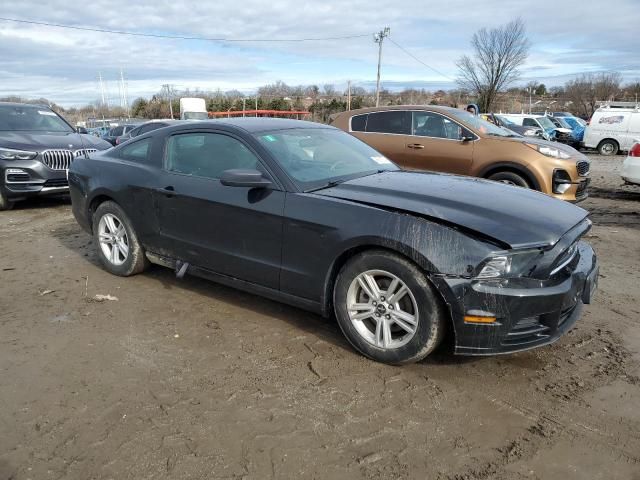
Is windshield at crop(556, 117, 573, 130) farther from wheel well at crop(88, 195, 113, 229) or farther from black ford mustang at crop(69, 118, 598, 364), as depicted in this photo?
wheel well at crop(88, 195, 113, 229)

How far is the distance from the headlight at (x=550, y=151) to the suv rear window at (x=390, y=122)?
1924mm

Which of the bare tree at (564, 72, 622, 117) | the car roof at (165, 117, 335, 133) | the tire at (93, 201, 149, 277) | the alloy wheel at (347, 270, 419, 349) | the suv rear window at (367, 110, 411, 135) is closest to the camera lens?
the alloy wheel at (347, 270, 419, 349)

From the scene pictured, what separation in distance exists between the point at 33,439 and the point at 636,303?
4469 mm

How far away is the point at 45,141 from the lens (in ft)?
28.0

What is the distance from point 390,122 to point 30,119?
6547 millimetres

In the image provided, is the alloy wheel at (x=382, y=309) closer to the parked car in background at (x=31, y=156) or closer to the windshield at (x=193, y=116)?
the parked car in background at (x=31, y=156)

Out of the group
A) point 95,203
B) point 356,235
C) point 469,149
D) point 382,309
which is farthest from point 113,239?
point 469,149

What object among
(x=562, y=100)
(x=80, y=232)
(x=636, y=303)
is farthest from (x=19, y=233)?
(x=562, y=100)

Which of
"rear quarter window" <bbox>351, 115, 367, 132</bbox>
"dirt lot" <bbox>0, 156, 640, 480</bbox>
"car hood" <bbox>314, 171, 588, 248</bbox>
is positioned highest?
"rear quarter window" <bbox>351, 115, 367, 132</bbox>

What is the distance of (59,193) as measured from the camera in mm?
8539

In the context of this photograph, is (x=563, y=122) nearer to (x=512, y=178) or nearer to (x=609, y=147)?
(x=609, y=147)

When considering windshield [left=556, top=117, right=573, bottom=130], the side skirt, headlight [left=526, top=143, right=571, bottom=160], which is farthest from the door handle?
windshield [left=556, top=117, right=573, bottom=130]

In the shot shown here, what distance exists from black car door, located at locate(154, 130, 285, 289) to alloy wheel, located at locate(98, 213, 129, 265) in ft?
2.37

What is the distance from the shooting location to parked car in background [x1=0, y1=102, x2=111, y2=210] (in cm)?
808
